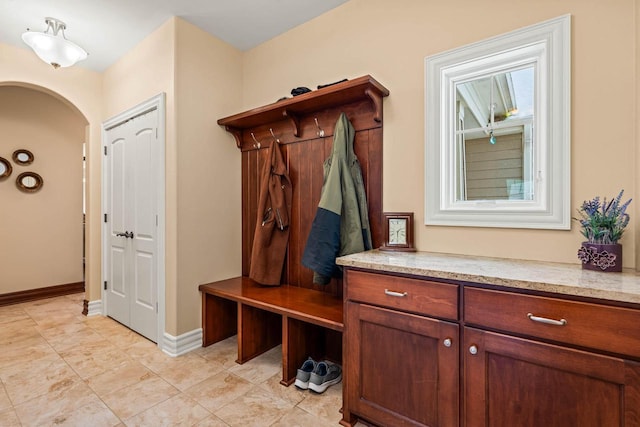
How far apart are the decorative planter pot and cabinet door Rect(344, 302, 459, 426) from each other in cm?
65

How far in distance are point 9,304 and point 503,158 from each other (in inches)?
205

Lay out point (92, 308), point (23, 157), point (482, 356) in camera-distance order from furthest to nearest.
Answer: point (23, 157), point (92, 308), point (482, 356)

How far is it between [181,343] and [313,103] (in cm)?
206

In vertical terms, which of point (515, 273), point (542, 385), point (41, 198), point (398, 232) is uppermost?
point (41, 198)

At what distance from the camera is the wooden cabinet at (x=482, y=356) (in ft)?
3.41

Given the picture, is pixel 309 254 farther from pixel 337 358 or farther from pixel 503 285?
pixel 503 285

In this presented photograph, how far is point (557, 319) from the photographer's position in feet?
3.61

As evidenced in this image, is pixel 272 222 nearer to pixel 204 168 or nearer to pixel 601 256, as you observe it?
pixel 204 168

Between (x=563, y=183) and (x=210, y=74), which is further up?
(x=210, y=74)

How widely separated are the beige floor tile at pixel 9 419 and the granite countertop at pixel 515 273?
190cm

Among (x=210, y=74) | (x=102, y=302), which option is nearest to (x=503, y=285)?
(x=210, y=74)

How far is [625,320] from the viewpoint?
1005 millimetres

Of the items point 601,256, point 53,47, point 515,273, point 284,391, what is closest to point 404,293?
point 515,273

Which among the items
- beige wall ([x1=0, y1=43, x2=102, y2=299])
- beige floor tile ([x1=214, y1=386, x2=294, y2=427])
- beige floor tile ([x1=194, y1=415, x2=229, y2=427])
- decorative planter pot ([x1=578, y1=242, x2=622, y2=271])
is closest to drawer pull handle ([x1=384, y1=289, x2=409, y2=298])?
decorative planter pot ([x1=578, y1=242, x2=622, y2=271])
